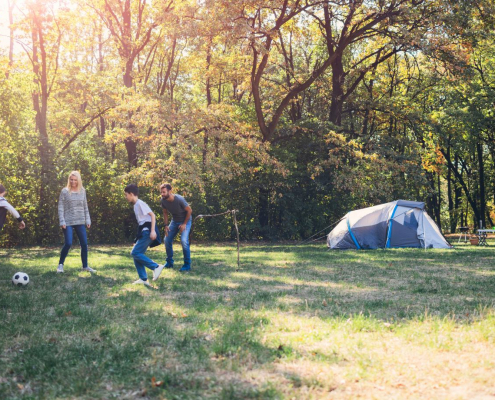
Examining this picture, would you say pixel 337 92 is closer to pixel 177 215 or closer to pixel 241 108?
pixel 241 108

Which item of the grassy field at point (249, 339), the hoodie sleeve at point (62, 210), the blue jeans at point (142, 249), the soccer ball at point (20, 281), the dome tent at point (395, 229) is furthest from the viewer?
the dome tent at point (395, 229)

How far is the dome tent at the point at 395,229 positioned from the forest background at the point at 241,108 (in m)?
3.97

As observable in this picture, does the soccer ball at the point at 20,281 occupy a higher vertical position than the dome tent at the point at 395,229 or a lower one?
lower

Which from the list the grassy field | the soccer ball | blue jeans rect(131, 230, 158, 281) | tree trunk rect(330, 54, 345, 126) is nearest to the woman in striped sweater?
the grassy field

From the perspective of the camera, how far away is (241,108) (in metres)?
24.5

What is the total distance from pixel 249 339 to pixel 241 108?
68.5 feet

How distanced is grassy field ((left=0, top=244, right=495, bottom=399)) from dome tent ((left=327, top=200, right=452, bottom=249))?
316 inches

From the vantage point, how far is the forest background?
18219 mm

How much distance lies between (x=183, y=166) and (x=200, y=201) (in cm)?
370

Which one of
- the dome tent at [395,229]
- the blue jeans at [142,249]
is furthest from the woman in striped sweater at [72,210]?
the dome tent at [395,229]

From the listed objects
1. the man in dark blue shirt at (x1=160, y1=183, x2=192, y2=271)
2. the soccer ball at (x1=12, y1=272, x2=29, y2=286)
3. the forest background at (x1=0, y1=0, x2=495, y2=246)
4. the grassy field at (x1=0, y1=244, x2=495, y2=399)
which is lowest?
the grassy field at (x1=0, y1=244, x2=495, y2=399)

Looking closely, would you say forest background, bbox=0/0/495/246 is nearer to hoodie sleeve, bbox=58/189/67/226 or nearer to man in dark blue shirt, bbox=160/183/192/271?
man in dark blue shirt, bbox=160/183/192/271

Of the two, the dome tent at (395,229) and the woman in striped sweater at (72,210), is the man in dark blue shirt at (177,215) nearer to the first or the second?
the woman in striped sweater at (72,210)

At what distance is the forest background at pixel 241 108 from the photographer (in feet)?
59.8
